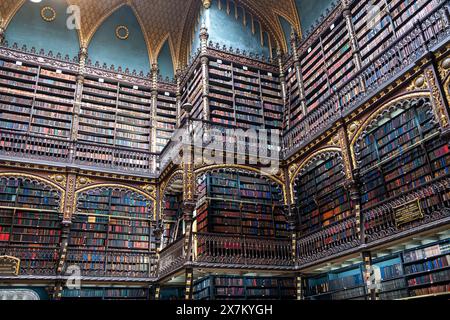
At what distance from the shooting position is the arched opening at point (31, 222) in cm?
810

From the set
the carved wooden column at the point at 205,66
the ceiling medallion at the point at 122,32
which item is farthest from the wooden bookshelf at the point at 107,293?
the ceiling medallion at the point at 122,32

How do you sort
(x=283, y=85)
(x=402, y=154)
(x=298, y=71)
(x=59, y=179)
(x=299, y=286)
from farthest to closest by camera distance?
(x=283, y=85) < (x=298, y=71) < (x=59, y=179) < (x=299, y=286) < (x=402, y=154)

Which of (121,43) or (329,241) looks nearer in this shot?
(329,241)

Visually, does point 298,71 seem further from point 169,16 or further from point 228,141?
point 169,16

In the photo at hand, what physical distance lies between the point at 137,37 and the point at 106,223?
559 cm

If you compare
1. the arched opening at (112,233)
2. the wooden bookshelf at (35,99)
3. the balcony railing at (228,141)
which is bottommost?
the arched opening at (112,233)

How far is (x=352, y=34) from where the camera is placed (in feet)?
27.1

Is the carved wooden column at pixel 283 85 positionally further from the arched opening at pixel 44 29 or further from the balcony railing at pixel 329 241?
the arched opening at pixel 44 29

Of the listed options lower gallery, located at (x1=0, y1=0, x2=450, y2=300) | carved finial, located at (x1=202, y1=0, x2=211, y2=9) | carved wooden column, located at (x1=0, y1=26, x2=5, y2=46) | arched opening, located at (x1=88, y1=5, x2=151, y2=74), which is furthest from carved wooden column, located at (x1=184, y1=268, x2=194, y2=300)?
carved wooden column, located at (x1=0, y1=26, x2=5, y2=46)

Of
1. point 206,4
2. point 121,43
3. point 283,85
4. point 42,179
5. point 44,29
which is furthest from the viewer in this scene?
point 121,43

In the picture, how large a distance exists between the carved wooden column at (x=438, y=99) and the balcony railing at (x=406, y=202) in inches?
26.9

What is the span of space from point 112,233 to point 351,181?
5.27m

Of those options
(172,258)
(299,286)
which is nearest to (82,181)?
(172,258)
